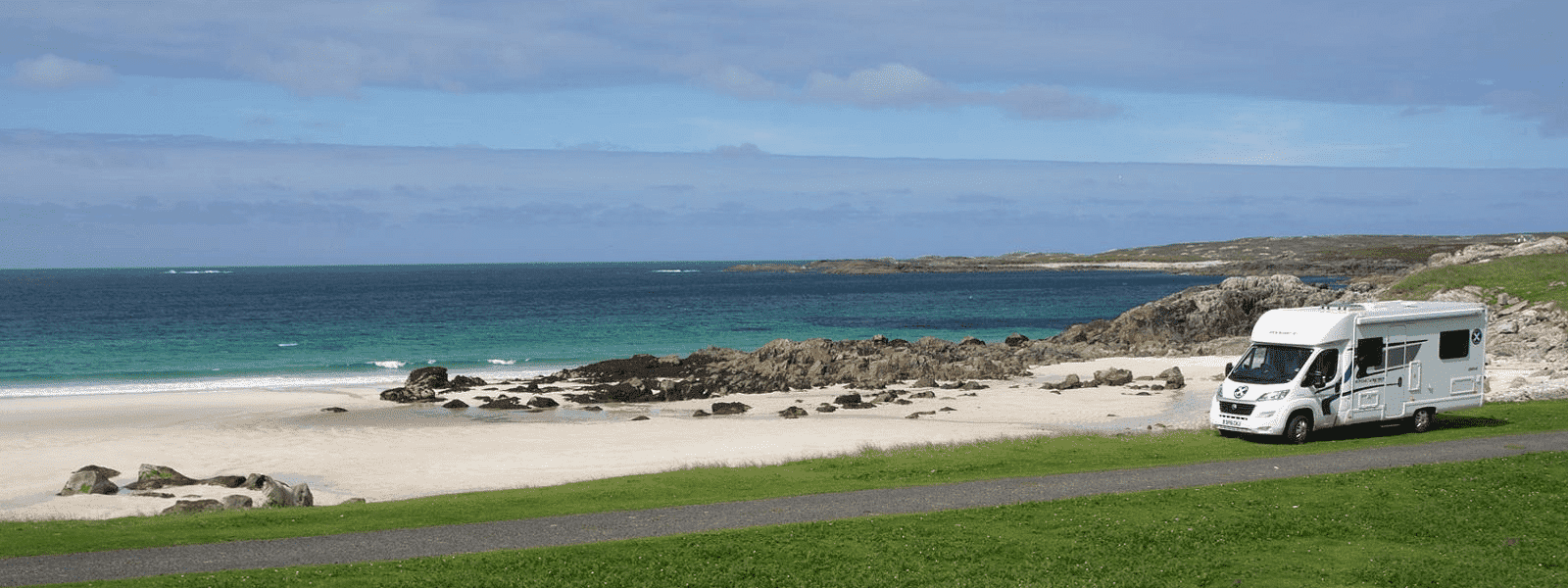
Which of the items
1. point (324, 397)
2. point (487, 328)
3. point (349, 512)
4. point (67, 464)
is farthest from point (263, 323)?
point (349, 512)

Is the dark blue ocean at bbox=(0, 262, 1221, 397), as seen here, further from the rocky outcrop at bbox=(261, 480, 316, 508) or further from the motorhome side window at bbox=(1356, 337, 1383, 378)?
the motorhome side window at bbox=(1356, 337, 1383, 378)

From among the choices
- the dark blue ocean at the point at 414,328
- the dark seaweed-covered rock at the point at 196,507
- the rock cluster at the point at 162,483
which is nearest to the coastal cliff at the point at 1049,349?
the dark blue ocean at the point at 414,328

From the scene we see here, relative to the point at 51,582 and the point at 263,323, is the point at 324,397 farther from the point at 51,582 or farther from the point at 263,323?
the point at 263,323

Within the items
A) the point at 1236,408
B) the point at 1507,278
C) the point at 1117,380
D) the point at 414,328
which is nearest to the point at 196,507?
the point at 1236,408

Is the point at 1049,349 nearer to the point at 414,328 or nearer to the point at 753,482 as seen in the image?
the point at 753,482

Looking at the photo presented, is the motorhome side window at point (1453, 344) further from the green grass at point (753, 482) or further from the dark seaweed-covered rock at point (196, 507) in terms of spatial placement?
the dark seaweed-covered rock at point (196, 507)

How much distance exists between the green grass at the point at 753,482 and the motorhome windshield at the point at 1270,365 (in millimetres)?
1353

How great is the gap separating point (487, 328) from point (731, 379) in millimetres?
41146

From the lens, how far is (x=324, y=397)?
131 feet

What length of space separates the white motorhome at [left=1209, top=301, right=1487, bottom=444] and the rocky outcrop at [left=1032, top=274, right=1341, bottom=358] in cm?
2781

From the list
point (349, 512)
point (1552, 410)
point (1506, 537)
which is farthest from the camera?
point (1552, 410)

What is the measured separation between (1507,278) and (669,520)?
139ft

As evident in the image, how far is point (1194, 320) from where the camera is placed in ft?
182

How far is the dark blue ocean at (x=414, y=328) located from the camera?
5156 cm
